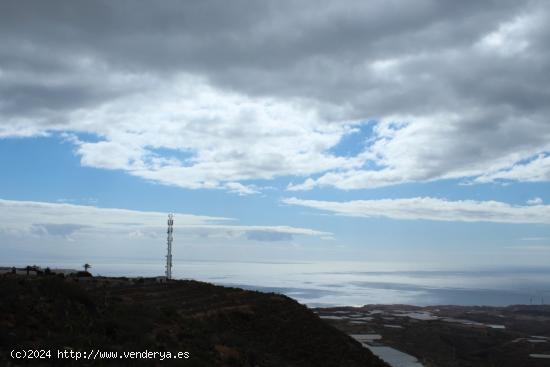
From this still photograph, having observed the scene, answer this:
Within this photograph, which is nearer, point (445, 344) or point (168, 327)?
point (168, 327)

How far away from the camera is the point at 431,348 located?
256 feet

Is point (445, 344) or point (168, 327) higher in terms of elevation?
point (168, 327)

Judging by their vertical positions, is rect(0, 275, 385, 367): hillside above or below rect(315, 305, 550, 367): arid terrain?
above

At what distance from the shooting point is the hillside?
18.7 metres

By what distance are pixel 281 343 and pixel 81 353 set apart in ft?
82.9

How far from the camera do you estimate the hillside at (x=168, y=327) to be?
736 inches

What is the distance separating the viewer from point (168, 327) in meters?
26.9

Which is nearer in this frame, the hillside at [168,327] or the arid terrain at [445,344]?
the hillside at [168,327]

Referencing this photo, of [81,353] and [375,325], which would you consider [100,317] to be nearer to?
[81,353]

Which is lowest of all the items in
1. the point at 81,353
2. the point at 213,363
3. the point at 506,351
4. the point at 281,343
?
the point at 506,351

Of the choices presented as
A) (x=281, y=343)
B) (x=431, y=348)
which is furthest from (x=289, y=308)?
(x=431, y=348)

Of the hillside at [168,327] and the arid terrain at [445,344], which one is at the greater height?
the hillside at [168,327]

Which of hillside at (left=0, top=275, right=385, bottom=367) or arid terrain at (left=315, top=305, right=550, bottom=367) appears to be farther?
arid terrain at (left=315, top=305, right=550, bottom=367)

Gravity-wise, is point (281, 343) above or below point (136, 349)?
below
